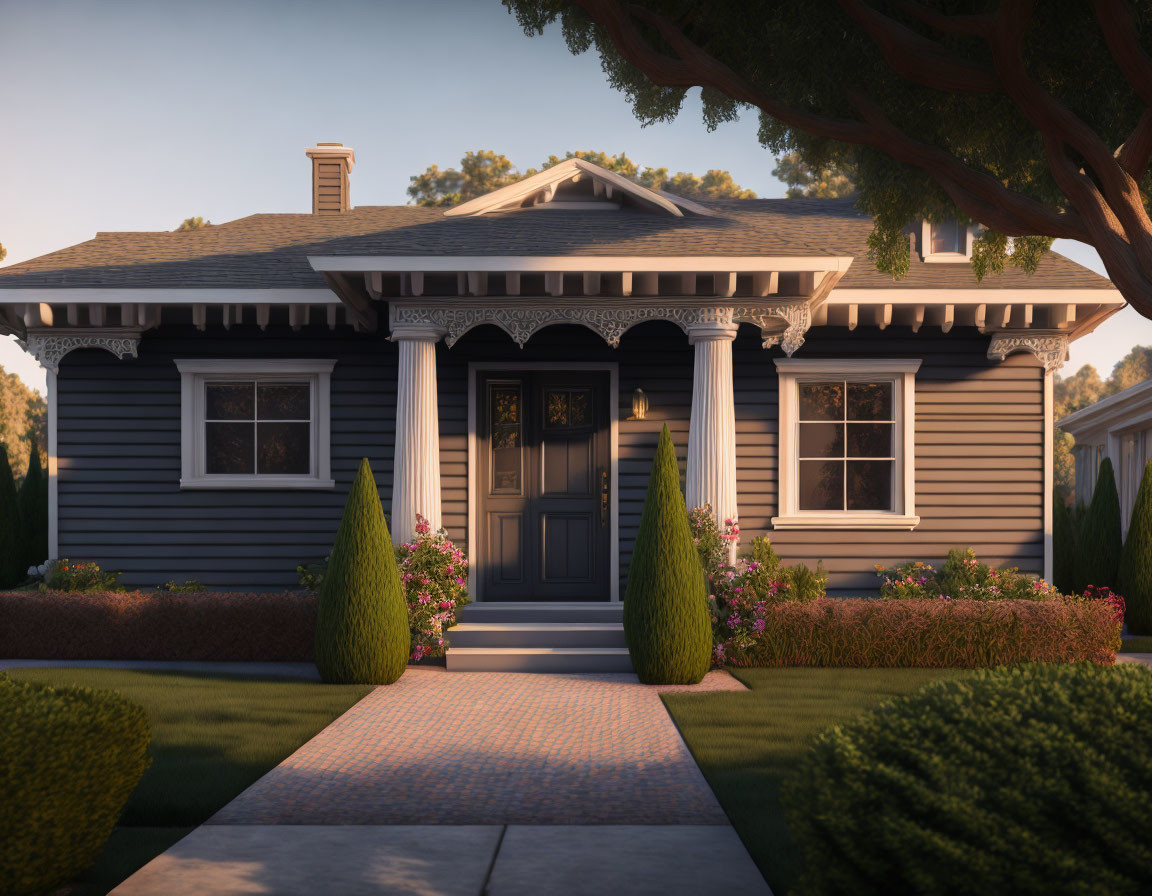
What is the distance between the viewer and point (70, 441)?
12.5 m

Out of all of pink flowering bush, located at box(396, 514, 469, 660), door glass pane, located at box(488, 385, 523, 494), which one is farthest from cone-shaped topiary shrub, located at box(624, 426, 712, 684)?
door glass pane, located at box(488, 385, 523, 494)

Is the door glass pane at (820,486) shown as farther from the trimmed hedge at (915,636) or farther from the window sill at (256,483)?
the window sill at (256,483)

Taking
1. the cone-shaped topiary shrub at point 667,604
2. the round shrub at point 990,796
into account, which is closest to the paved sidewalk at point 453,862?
the round shrub at point 990,796

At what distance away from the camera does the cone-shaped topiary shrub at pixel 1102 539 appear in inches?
632

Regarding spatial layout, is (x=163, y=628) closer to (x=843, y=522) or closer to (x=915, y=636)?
(x=843, y=522)

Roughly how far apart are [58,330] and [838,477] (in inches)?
388

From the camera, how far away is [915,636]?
10555 mm

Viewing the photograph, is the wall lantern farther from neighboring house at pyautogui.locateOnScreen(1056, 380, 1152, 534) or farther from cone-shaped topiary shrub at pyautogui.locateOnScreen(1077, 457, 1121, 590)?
neighboring house at pyautogui.locateOnScreen(1056, 380, 1152, 534)

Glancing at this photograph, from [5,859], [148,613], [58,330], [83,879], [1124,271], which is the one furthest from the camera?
[58,330]

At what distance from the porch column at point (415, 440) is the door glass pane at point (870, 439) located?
537cm

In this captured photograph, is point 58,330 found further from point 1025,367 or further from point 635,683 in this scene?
point 1025,367

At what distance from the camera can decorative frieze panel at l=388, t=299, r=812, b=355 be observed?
10.7m

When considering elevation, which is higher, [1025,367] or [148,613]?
[1025,367]

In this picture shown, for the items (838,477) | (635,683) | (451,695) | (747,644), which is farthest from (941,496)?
(451,695)
